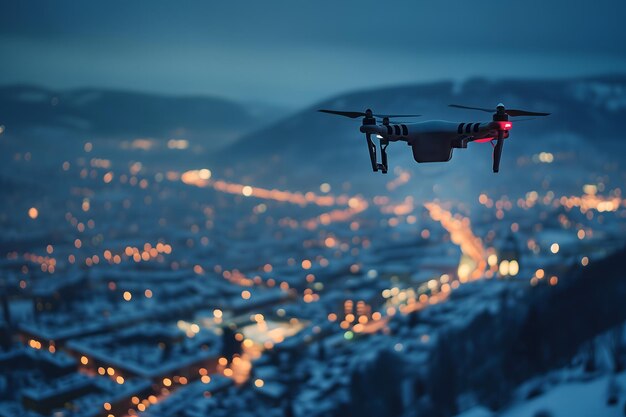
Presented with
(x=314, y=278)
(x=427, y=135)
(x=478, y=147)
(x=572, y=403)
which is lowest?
(x=314, y=278)

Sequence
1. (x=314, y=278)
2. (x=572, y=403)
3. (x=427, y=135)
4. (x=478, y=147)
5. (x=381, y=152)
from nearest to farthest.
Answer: (x=427, y=135), (x=381, y=152), (x=572, y=403), (x=314, y=278), (x=478, y=147)

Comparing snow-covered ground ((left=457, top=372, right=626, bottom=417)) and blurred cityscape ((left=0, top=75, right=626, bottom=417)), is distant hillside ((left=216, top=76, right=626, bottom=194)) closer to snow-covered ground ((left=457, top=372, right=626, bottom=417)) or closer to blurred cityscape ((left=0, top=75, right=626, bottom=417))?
blurred cityscape ((left=0, top=75, right=626, bottom=417))

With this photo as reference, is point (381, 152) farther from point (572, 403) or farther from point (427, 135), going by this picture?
point (572, 403)

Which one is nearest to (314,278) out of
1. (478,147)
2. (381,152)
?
(478,147)

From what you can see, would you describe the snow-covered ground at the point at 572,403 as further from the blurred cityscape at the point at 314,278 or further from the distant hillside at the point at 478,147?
the distant hillside at the point at 478,147

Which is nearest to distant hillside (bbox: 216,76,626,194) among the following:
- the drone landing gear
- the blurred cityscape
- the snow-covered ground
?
the blurred cityscape

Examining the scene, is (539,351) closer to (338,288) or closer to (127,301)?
(338,288)
